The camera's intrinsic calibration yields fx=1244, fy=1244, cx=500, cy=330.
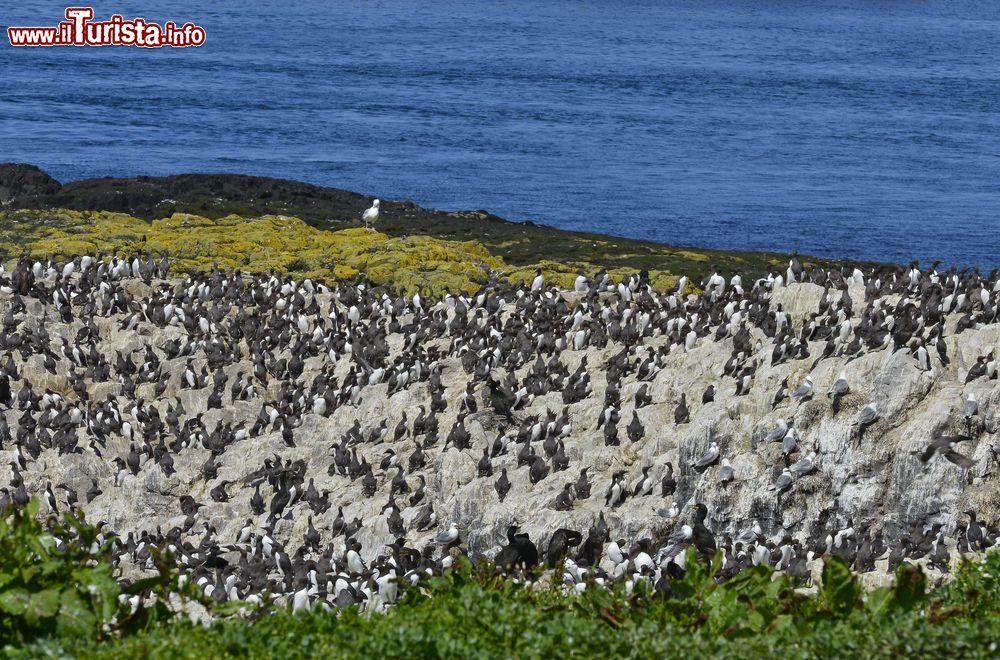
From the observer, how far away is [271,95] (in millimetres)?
99938

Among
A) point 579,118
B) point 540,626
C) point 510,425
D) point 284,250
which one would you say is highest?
point 579,118

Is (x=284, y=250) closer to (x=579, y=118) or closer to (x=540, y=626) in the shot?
(x=540, y=626)

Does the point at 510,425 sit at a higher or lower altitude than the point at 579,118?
lower

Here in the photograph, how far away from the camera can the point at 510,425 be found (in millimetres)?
24078

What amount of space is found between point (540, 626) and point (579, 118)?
8907 cm

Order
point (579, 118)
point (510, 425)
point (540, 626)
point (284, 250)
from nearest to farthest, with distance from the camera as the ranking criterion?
point (540, 626), point (510, 425), point (284, 250), point (579, 118)

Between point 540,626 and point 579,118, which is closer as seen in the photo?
point 540,626

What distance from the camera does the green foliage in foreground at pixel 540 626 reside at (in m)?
9.24

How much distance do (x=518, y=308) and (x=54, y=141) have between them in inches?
2424

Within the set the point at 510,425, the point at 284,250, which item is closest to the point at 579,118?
the point at 284,250

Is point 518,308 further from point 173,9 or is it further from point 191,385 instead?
point 173,9

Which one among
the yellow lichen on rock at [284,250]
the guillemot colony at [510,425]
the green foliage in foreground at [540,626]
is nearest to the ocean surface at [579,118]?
the yellow lichen on rock at [284,250]

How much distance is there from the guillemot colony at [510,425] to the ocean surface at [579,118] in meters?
36.0

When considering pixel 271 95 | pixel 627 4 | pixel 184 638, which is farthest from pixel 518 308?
pixel 627 4
